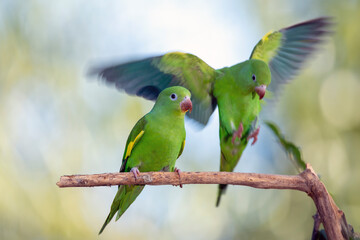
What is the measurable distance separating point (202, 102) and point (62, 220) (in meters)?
2.76

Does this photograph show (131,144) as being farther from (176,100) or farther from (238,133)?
(238,133)

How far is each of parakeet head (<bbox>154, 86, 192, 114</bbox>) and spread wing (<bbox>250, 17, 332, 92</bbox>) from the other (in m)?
1.25

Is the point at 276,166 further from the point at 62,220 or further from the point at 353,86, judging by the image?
the point at 62,220

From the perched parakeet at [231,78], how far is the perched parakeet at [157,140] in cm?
37

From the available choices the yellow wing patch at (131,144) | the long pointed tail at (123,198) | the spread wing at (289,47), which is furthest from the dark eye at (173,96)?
the spread wing at (289,47)

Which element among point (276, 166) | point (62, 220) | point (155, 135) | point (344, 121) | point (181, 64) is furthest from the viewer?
point (276, 166)

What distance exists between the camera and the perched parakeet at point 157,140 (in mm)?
3621

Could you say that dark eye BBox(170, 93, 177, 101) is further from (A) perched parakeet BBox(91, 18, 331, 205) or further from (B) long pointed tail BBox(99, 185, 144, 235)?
(B) long pointed tail BBox(99, 185, 144, 235)

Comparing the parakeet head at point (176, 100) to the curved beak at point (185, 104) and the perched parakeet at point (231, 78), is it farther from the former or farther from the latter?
the perched parakeet at point (231, 78)

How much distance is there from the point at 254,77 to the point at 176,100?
831mm

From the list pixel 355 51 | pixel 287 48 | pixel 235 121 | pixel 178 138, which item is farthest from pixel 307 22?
pixel 355 51

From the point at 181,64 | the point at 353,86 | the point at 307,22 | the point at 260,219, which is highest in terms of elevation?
the point at 307,22

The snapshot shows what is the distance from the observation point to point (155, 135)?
3643 millimetres

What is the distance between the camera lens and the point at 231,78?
4.16 m
